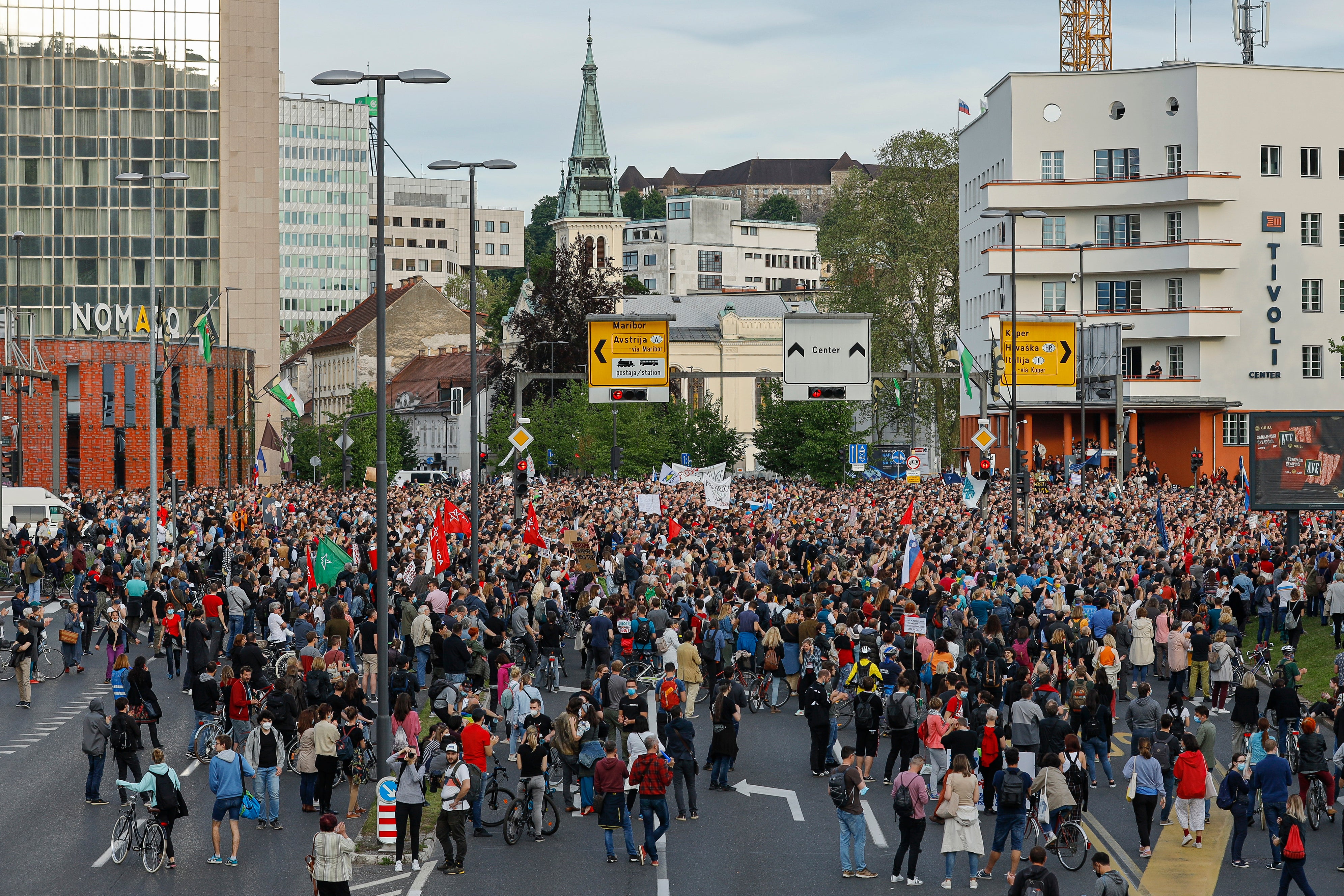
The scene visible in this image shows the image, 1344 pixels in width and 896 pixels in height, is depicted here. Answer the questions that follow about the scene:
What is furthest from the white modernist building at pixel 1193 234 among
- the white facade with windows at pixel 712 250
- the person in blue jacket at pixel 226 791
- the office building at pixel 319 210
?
the office building at pixel 319 210

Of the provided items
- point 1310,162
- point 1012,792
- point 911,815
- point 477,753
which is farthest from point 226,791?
point 1310,162

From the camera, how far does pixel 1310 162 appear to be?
243 feet

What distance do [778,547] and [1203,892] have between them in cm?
1962

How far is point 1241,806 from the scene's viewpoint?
16.4 meters

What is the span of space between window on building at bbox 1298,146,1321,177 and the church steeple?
97.9 m

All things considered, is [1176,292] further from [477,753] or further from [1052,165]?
[477,753]

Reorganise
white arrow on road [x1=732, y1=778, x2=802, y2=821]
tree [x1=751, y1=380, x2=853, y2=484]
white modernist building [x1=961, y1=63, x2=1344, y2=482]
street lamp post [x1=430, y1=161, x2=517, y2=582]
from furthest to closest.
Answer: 1. tree [x1=751, y1=380, x2=853, y2=484]
2. white modernist building [x1=961, y1=63, x2=1344, y2=482]
3. street lamp post [x1=430, y1=161, x2=517, y2=582]
4. white arrow on road [x1=732, y1=778, x2=802, y2=821]

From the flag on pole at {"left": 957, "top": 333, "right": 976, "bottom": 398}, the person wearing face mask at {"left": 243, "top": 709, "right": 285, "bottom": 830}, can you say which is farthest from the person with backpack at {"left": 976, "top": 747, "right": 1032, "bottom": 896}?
the flag on pole at {"left": 957, "top": 333, "right": 976, "bottom": 398}

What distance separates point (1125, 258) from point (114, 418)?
49905 millimetres

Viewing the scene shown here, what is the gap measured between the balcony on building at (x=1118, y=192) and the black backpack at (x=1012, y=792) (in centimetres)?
6032

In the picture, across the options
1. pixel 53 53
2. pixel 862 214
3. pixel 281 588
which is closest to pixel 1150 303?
pixel 862 214

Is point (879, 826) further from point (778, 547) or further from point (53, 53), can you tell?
point (53, 53)

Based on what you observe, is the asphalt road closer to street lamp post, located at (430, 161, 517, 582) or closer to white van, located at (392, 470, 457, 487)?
street lamp post, located at (430, 161, 517, 582)

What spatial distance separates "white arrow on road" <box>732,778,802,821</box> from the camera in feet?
62.0
